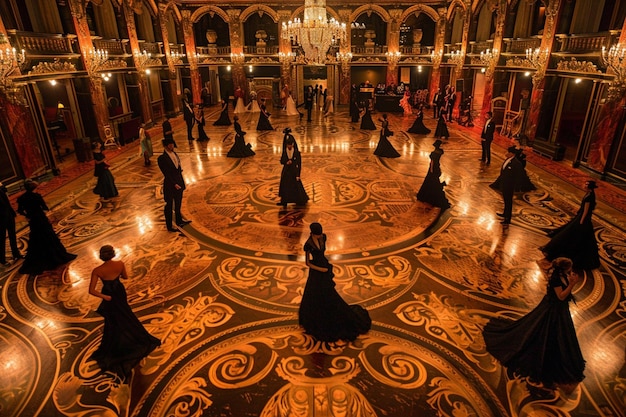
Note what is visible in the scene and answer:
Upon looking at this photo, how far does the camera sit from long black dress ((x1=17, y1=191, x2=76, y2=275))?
5.76m

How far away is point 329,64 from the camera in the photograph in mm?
24328

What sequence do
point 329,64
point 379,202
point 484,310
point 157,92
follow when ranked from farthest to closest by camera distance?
point 329,64 → point 157,92 → point 379,202 → point 484,310

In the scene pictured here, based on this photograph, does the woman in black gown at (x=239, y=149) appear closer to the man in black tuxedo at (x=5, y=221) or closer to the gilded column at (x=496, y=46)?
the man in black tuxedo at (x=5, y=221)

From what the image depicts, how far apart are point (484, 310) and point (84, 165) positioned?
1250cm

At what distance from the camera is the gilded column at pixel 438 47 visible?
22.5 metres

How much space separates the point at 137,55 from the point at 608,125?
1838cm

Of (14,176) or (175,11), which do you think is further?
(175,11)

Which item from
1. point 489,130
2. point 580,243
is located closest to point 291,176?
point 580,243

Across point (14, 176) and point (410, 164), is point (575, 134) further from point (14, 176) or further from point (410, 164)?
point (14, 176)

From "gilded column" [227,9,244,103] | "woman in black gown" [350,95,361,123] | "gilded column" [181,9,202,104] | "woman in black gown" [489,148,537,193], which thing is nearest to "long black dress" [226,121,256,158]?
"woman in black gown" [489,148,537,193]

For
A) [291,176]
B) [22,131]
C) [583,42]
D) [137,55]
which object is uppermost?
[137,55]

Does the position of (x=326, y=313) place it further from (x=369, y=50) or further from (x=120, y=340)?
(x=369, y=50)

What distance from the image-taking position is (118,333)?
407cm

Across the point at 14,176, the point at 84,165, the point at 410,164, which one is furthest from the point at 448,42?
the point at 14,176
